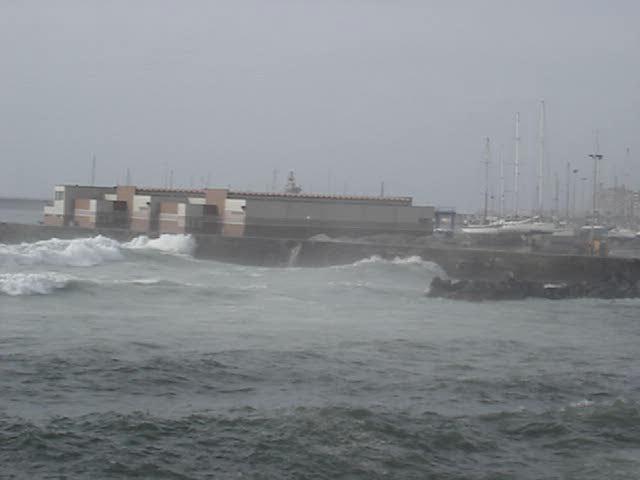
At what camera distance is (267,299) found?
75.0 feet

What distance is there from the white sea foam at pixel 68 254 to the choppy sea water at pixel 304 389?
326 inches

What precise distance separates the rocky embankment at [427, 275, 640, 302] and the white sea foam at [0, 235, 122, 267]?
43.1ft

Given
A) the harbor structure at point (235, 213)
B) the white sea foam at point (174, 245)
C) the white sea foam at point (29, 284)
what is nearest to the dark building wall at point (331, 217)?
the harbor structure at point (235, 213)

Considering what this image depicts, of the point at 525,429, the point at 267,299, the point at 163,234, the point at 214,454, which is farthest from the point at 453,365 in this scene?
the point at 163,234

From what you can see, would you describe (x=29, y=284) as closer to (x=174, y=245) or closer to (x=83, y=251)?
A: (x=83, y=251)

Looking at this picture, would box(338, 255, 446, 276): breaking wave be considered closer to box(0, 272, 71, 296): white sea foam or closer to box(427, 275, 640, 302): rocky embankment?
box(427, 275, 640, 302): rocky embankment

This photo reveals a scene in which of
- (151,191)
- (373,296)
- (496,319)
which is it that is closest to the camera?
(496,319)

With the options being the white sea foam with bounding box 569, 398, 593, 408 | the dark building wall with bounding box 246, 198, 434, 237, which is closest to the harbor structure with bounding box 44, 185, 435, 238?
the dark building wall with bounding box 246, 198, 434, 237

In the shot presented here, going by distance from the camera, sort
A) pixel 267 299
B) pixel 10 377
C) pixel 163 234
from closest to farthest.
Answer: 1. pixel 10 377
2. pixel 267 299
3. pixel 163 234

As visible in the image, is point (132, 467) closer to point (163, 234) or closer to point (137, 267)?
point (137, 267)

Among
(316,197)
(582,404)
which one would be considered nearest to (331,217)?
(316,197)

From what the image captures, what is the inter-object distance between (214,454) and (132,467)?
84 cm

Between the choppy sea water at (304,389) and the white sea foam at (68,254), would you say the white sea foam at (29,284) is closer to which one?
the choppy sea water at (304,389)

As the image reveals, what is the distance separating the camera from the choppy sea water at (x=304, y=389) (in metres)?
8.57
